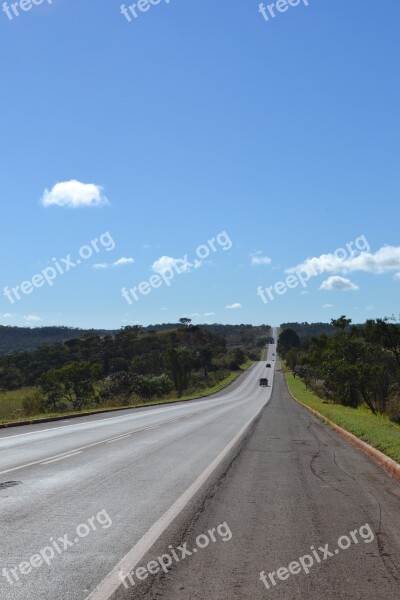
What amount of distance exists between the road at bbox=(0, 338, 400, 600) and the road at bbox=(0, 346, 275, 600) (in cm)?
2

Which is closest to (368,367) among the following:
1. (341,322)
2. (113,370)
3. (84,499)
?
(341,322)

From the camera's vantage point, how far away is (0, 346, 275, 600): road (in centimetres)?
523

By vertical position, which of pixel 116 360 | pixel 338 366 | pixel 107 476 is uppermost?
pixel 116 360

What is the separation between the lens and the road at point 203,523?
16.3ft

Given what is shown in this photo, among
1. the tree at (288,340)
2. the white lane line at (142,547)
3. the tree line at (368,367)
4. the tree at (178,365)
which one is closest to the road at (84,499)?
the white lane line at (142,547)

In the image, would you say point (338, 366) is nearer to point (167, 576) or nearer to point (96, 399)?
point (96, 399)

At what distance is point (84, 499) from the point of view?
8430mm

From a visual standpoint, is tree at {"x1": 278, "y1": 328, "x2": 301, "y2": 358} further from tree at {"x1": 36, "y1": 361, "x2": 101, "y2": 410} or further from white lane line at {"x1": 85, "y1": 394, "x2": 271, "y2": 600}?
white lane line at {"x1": 85, "y1": 394, "x2": 271, "y2": 600}

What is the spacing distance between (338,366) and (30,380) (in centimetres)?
6401

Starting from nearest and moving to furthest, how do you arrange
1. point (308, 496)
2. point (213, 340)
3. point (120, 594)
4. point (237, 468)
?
1. point (120, 594)
2. point (308, 496)
3. point (237, 468)
4. point (213, 340)

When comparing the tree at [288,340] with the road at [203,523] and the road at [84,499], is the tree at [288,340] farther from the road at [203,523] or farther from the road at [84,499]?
the road at [203,523]

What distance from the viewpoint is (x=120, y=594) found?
4.74m

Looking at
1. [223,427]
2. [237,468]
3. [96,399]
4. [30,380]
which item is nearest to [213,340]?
[30,380]

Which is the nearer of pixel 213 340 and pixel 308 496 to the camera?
pixel 308 496
